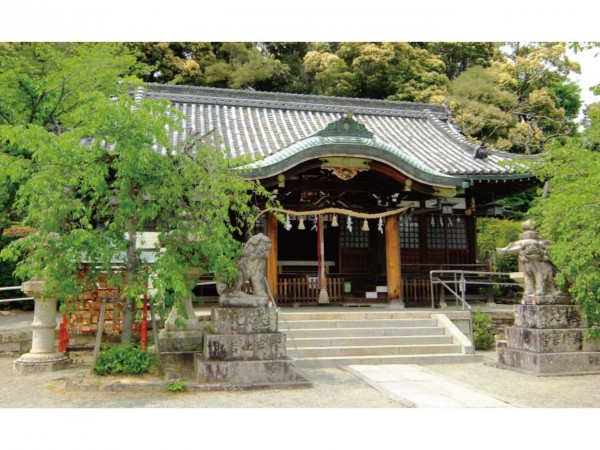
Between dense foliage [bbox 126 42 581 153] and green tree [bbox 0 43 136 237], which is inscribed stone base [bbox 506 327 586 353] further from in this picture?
dense foliage [bbox 126 42 581 153]

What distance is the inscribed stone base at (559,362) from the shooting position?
777 cm

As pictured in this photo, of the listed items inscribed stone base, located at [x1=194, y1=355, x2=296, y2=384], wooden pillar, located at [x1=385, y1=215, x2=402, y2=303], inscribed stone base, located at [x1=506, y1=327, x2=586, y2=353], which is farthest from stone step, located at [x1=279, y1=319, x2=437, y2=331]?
inscribed stone base, located at [x1=194, y1=355, x2=296, y2=384]

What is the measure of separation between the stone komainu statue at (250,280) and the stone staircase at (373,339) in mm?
1999

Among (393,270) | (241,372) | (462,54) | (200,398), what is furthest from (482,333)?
(462,54)

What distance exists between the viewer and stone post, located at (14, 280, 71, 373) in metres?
7.88

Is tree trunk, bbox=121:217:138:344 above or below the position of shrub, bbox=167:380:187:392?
above

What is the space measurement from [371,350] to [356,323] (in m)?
1.00

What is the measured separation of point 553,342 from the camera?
26.1ft

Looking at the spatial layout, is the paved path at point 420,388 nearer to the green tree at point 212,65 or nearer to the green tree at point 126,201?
the green tree at point 126,201

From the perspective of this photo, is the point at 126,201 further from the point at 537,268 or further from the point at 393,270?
the point at 393,270

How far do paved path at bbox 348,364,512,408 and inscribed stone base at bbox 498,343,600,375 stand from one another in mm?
1580

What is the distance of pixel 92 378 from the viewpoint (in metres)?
6.54

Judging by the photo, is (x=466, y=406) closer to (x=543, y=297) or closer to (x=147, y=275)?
(x=543, y=297)

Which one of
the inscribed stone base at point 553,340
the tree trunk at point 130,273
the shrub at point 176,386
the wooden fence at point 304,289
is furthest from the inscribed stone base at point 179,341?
the inscribed stone base at point 553,340
